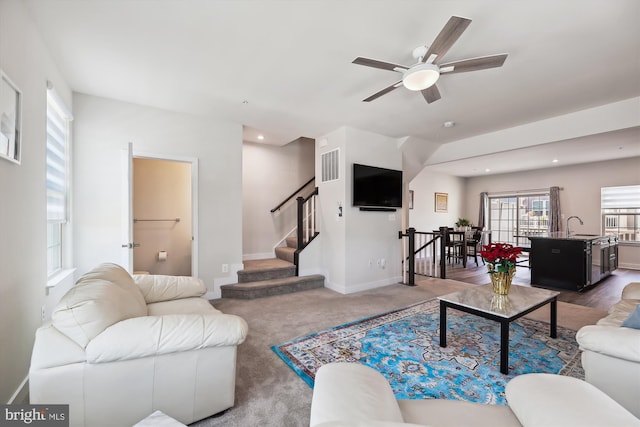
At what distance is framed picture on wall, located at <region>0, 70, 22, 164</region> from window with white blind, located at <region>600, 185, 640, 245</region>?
10633mm

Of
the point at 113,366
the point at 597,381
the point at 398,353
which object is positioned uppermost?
the point at 113,366

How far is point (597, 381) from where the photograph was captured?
5.19 feet

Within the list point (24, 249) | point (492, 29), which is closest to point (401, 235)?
point (492, 29)

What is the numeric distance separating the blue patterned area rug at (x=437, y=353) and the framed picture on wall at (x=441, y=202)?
6.29m

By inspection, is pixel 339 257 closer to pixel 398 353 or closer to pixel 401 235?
pixel 401 235

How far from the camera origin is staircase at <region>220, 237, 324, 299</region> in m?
4.17

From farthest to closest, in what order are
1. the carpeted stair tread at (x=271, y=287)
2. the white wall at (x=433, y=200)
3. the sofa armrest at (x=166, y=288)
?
1. the white wall at (x=433, y=200)
2. the carpeted stair tread at (x=271, y=287)
3. the sofa armrest at (x=166, y=288)

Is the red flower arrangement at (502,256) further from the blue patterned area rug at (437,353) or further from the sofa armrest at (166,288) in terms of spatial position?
the sofa armrest at (166,288)

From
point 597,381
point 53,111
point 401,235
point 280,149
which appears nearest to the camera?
point 597,381

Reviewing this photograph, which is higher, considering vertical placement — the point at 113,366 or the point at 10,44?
the point at 10,44

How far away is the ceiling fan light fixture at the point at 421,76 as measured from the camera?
225 cm

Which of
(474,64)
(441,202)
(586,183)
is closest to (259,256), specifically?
(474,64)

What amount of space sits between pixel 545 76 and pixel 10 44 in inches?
173

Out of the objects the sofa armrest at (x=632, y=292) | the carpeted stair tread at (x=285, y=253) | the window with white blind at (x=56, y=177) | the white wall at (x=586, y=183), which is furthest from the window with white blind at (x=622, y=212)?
the window with white blind at (x=56, y=177)
